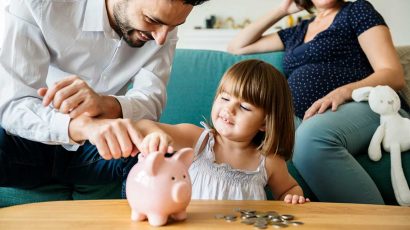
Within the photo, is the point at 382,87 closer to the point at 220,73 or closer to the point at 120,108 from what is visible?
the point at 220,73

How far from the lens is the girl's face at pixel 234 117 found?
1324mm

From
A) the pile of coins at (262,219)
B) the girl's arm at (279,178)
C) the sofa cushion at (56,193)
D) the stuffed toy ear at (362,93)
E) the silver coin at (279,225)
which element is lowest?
the sofa cushion at (56,193)


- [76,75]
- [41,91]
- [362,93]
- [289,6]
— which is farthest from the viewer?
[289,6]

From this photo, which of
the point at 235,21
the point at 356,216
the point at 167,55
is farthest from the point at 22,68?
the point at 235,21

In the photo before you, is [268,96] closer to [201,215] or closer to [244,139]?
[244,139]

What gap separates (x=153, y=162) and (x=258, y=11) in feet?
11.6

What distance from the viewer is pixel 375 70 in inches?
73.9

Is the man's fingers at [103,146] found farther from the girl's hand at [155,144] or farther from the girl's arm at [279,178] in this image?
the girl's arm at [279,178]

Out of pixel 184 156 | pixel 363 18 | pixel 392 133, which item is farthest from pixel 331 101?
pixel 184 156

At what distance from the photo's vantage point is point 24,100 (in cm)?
125

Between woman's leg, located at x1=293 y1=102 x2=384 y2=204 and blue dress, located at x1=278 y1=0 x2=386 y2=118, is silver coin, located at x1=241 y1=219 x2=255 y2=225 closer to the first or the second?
woman's leg, located at x1=293 y1=102 x2=384 y2=204

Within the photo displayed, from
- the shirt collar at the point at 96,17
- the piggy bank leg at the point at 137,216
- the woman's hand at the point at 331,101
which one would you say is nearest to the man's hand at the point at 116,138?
the piggy bank leg at the point at 137,216

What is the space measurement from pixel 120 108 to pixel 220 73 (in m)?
0.95

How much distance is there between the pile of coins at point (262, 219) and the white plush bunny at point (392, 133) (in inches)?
32.5
